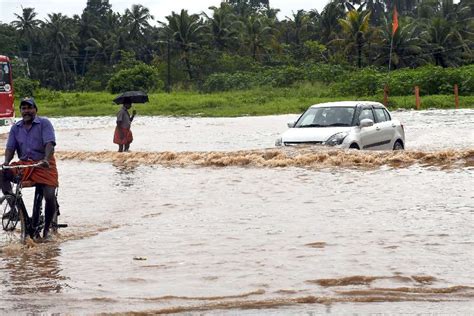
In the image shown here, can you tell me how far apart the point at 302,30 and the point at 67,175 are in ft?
Result: 205

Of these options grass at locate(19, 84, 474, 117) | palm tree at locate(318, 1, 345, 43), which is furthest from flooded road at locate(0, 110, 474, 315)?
palm tree at locate(318, 1, 345, 43)

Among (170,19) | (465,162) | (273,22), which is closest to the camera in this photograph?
(465,162)

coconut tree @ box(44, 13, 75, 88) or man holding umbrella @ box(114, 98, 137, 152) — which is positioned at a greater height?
coconut tree @ box(44, 13, 75, 88)

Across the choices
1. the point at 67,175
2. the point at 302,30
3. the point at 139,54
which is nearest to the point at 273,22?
the point at 302,30

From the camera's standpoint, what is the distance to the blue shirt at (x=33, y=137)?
946cm

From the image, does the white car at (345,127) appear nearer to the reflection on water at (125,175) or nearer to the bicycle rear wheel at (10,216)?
the reflection on water at (125,175)

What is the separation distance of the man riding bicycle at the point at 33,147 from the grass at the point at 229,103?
32361 millimetres

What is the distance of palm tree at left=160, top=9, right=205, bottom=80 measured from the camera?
6806 cm

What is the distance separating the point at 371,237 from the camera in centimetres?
944

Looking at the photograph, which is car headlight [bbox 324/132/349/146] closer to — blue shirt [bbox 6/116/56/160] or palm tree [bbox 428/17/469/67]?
blue shirt [bbox 6/116/56/160]

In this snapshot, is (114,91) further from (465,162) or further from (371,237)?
(371,237)

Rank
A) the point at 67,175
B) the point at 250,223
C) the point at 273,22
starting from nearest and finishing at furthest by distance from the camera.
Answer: the point at 250,223
the point at 67,175
the point at 273,22

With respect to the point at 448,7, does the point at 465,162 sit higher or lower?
lower

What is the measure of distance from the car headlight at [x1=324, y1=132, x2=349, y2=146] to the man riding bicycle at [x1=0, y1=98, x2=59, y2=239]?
713 centimetres
